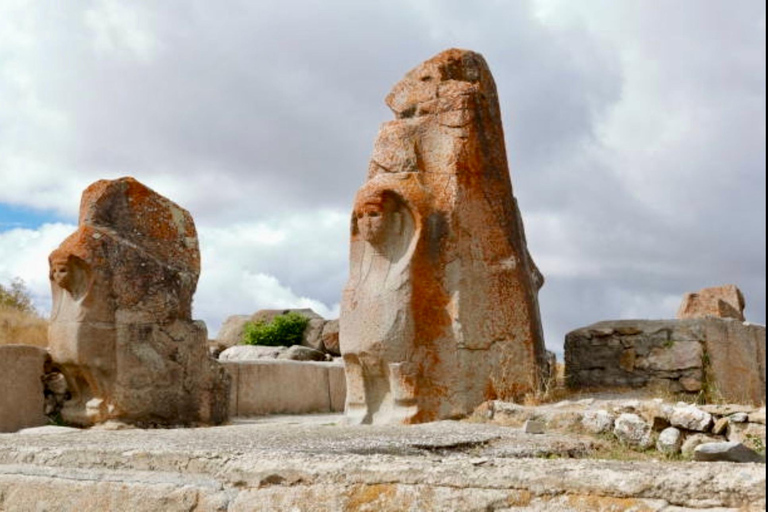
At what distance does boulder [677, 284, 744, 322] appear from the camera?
15.8m

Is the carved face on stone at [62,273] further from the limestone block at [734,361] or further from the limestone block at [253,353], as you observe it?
the limestone block at [734,361]

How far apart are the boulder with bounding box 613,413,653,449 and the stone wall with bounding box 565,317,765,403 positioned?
227 centimetres

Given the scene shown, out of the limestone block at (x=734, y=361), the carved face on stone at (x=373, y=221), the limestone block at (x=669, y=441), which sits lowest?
the limestone block at (x=669, y=441)

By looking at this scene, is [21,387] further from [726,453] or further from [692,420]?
[726,453]

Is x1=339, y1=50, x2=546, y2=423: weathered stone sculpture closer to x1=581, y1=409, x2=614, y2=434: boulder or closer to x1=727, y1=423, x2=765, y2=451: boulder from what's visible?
x1=581, y1=409, x2=614, y2=434: boulder

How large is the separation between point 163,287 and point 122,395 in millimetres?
1134

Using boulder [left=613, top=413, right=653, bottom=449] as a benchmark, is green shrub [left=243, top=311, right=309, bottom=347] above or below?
above

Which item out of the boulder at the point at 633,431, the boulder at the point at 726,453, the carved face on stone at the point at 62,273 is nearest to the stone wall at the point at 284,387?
the carved face on stone at the point at 62,273

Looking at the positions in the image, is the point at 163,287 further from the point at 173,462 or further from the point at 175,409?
the point at 173,462

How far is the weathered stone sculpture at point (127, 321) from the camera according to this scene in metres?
9.30

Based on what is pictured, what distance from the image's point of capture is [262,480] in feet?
12.0

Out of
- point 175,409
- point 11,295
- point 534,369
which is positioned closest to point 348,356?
point 534,369

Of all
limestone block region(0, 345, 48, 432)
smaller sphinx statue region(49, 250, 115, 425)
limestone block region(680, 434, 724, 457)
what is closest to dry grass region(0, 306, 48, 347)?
limestone block region(0, 345, 48, 432)

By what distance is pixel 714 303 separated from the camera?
52.6 feet
